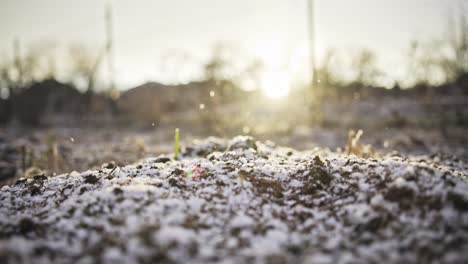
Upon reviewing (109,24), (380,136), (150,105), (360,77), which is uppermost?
(109,24)

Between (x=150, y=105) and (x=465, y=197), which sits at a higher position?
(x=150, y=105)

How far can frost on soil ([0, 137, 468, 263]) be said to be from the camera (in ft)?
7.07

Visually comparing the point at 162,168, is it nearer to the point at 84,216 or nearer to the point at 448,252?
the point at 84,216

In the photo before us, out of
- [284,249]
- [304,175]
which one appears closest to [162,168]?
[304,175]

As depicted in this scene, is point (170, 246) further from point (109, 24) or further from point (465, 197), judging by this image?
point (109, 24)

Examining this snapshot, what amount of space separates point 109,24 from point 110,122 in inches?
317

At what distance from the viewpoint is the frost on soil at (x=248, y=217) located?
216cm

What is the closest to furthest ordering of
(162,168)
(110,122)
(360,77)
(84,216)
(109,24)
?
1. (84,216)
2. (162,168)
3. (109,24)
4. (110,122)
5. (360,77)

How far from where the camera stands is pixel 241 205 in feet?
9.40

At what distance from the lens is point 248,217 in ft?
8.68

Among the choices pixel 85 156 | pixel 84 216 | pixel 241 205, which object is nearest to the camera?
pixel 84 216

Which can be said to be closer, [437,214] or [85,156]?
[437,214]

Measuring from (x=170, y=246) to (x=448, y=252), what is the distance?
1934mm

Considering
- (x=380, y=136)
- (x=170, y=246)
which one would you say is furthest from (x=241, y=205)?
(x=380, y=136)
